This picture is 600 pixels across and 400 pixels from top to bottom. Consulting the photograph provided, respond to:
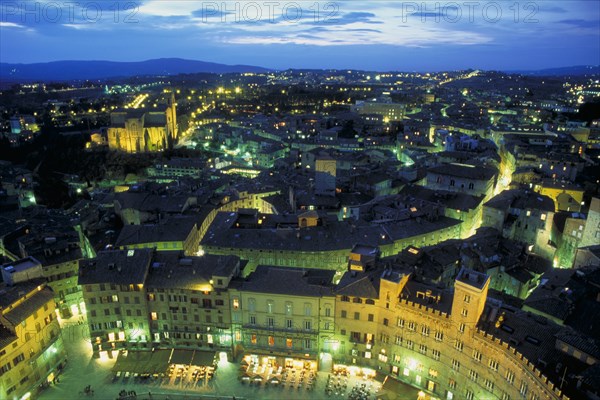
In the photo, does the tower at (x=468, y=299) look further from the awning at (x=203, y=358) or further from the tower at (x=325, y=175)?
the tower at (x=325, y=175)

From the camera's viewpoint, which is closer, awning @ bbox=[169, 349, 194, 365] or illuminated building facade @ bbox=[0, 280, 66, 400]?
illuminated building facade @ bbox=[0, 280, 66, 400]

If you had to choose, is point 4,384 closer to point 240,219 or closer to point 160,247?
point 160,247

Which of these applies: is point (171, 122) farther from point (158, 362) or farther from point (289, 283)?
point (289, 283)

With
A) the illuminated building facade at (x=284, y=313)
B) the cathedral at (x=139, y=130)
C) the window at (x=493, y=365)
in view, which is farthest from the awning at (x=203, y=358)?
the cathedral at (x=139, y=130)

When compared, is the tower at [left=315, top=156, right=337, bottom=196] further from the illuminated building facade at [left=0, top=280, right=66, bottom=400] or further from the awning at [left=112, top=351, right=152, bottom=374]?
the illuminated building facade at [left=0, top=280, right=66, bottom=400]

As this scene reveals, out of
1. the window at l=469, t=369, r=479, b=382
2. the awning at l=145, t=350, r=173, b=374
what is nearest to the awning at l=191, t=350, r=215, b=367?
the awning at l=145, t=350, r=173, b=374

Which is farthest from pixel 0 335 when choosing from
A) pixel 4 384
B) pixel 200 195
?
pixel 200 195
